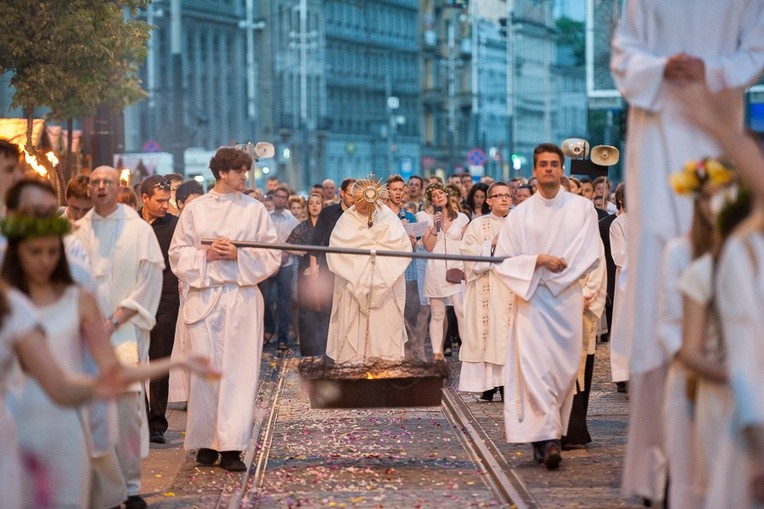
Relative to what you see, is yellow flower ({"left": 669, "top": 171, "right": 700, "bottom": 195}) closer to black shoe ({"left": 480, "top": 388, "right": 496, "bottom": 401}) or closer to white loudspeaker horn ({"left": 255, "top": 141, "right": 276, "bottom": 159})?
black shoe ({"left": 480, "top": 388, "right": 496, "bottom": 401})

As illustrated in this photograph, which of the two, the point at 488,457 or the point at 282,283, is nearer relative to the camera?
the point at 488,457

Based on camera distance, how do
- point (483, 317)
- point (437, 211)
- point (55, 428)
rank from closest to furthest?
point (55, 428)
point (483, 317)
point (437, 211)

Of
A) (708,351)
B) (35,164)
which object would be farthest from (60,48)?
(708,351)

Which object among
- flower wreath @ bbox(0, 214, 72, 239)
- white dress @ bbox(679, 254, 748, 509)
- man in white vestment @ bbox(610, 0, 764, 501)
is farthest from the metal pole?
white dress @ bbox(679, 254, 748, 509)

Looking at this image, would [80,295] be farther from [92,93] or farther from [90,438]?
[92,93]

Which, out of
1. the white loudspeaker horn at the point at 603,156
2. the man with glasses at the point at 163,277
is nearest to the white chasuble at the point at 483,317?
the man with glasses at the point at 163,277

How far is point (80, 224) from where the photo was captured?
10.9 m

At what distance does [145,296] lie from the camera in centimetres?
1073

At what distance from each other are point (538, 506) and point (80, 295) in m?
3.89

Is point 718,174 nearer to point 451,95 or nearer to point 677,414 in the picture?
point 677,414

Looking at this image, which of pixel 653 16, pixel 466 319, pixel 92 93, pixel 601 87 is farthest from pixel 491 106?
pixel 653 16

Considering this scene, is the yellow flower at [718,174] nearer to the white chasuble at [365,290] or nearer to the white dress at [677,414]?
the white dress at [677,414]

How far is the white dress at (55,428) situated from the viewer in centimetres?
732

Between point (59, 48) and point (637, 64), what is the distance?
18029 mm
